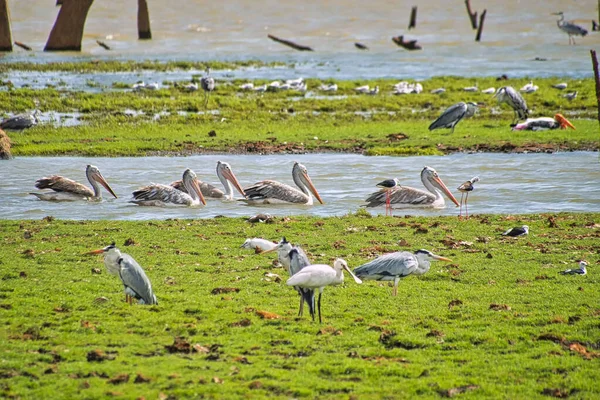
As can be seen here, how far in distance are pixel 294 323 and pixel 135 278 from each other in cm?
171

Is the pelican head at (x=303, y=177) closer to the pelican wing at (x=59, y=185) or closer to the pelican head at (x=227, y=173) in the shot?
the pelican head at (x=227, y=173)

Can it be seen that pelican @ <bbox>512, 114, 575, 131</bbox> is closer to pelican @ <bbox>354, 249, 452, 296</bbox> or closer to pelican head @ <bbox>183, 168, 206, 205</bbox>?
pelican head @ <bbox>183, 168, 206, 205</bbox>

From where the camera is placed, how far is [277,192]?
18.1 meters

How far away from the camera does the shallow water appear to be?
17.4 meters

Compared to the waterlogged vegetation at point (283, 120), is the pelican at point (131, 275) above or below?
above

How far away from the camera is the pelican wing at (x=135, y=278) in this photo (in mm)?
9617

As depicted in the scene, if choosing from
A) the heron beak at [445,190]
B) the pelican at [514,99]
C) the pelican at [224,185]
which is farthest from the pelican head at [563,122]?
the pelican at [224,185]

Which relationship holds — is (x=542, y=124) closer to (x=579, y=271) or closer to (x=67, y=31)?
(x=579, y=271)

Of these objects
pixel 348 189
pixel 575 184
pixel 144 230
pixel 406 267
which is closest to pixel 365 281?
pixel 406 267

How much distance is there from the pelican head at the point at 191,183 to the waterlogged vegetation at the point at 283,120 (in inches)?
241

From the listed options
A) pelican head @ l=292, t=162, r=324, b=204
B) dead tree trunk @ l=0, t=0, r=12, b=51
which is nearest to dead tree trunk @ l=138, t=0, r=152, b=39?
dead tree trunk @ l=0, t=0, r=12, b=51

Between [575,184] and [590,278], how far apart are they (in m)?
8.49

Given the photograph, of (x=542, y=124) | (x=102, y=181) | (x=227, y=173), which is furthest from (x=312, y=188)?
(x=542, y=124)

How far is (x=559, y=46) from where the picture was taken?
58.3 metres
